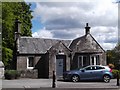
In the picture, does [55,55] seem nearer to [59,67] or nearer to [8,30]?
[59,67]

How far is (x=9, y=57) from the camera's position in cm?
3819

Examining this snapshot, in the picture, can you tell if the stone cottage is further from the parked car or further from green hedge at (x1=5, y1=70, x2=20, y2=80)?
the parked car

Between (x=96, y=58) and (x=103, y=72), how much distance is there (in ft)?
26.6

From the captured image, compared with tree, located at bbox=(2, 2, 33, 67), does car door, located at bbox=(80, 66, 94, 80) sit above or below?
below

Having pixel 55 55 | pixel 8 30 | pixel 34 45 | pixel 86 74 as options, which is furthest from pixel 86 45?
pixel 8 30

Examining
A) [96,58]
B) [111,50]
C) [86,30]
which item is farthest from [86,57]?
[111,50]

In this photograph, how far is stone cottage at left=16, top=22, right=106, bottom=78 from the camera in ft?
120

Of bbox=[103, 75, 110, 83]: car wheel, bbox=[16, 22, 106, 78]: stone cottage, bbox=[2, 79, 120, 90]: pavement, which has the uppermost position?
bbox=[16, 22, 106, 78]: stone cottage

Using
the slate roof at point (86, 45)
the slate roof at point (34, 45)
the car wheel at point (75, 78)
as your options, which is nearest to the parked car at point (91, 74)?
the car wheel at point (75, 78)

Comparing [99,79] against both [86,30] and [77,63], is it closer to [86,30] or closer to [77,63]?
[77,63]

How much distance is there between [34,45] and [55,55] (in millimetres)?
4049

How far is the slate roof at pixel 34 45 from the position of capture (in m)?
38.1

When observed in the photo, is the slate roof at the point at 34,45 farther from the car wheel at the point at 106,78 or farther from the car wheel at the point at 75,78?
the car wheel at the point at 106,78

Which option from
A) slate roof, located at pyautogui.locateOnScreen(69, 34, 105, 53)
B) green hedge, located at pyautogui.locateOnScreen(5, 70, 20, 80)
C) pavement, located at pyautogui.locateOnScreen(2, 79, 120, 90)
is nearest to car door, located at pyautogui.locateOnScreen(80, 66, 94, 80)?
pavement, located at pyautogui.locateOnScreen(2, 79, 120, 90)
